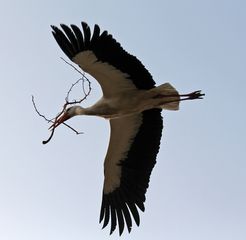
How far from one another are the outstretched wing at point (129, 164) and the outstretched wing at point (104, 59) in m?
0.83

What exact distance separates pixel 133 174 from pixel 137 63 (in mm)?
2240

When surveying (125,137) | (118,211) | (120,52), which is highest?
(120,52)

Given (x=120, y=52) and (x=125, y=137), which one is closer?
(x=120, y=52)

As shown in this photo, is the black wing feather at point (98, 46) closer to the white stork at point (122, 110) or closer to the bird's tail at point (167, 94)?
the white stork at point (122, 110)

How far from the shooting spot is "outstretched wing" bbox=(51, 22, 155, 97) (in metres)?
10.7

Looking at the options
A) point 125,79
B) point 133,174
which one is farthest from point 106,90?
point 133,174

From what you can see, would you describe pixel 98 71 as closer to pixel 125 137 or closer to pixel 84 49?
pixel 84 49

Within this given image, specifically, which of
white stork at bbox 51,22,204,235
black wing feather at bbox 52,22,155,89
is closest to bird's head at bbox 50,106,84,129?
white stork at bbox 51,22,204,235

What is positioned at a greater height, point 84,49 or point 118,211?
point 84,49

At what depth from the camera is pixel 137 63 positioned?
11.1 m

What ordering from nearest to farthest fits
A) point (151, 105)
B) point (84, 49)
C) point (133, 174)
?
point (84, 49) < point (151, 105) < point (133, 174)

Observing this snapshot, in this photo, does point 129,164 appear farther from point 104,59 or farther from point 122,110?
point 104,59

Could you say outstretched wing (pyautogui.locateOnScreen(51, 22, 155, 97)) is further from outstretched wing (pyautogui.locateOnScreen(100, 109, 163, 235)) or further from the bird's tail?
outstretched wing (pyautogui.locateOnScreen(100, 109, 163, 235))

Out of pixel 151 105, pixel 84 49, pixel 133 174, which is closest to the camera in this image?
pixel 84 49
